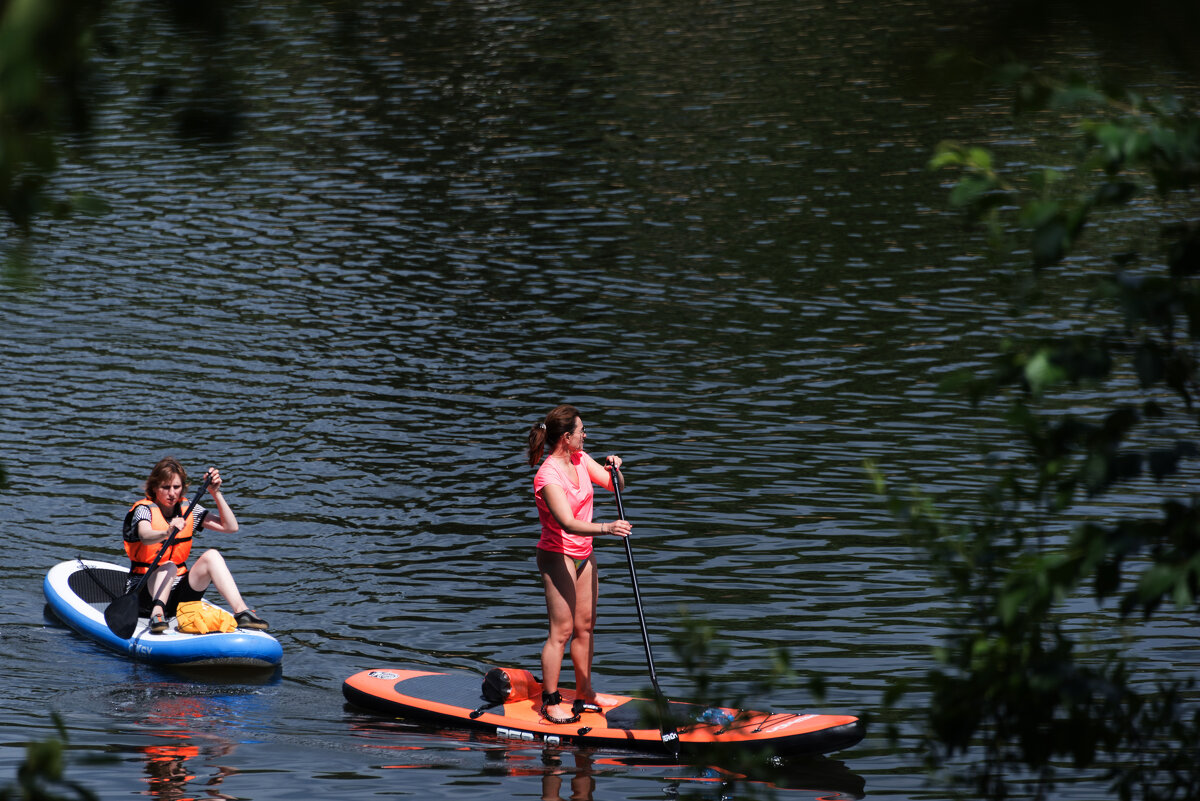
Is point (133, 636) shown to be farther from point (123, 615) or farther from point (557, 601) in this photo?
point (557, 601)

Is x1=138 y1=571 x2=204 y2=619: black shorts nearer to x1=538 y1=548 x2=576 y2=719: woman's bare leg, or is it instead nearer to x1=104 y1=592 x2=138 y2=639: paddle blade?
x1=104 y1=592 x2=138 y2=639: paddle blade

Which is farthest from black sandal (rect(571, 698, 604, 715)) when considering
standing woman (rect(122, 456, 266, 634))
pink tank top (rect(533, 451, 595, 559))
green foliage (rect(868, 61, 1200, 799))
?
green foliage (rect(868, 61, 1200, 799))

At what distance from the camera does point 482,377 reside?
65.1ft

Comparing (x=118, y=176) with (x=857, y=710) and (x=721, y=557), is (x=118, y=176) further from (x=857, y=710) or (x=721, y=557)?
(x=857, y=710)

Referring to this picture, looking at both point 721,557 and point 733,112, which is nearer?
point 721,557

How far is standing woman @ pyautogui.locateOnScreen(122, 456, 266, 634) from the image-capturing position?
12.3 meters

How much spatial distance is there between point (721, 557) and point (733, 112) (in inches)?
876

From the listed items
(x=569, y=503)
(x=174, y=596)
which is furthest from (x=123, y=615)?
(x=569, y=503)

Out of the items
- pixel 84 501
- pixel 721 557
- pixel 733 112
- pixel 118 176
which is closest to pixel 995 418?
pixel 721 557

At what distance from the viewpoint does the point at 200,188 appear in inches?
1204

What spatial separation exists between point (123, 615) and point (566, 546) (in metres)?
4.52

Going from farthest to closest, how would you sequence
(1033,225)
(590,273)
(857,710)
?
(590,273)
(857,710)
(1033,225)

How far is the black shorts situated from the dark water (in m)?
0.52

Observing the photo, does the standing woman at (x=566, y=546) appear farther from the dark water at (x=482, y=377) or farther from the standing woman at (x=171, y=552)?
the standing woman at (x=171, y=552)
